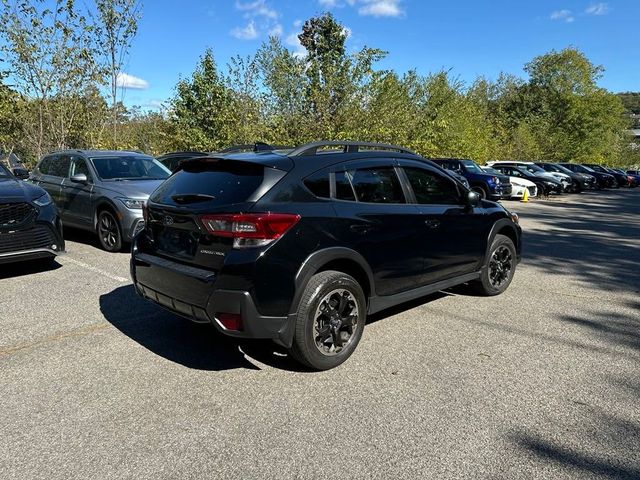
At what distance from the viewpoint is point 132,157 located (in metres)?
9.07

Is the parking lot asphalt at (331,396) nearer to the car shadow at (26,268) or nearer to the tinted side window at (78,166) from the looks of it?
the car shadow at (26,268)

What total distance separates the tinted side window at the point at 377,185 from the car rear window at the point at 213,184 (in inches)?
35.9

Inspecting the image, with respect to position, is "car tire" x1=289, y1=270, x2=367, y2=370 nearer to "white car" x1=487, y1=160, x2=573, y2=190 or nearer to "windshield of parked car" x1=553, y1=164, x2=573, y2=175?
"white car" x1=487, y1=160, x2=573, y2=190

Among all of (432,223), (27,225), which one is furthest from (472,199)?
(27,225)

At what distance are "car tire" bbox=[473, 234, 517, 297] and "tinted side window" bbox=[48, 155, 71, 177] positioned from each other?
7543mm

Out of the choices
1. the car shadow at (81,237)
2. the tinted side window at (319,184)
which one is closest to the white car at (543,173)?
the car shadow at (81,237)

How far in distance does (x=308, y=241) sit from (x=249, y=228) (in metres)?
0.46

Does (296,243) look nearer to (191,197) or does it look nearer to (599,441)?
(191,197)

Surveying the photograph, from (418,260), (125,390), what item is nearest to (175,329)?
(125,390)

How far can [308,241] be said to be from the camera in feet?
11.5

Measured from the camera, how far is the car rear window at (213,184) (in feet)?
11.6

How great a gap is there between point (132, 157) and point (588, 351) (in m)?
8.04

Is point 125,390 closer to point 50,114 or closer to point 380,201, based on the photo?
point 380,201

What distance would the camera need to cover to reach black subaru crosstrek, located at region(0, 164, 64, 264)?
231 inches
